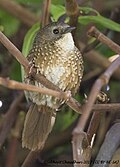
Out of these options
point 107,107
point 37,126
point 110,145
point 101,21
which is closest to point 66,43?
point 101,21

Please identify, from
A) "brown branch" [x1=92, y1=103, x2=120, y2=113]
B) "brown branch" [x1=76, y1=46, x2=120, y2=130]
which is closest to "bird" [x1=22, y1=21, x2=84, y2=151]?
"brown branch" [x1=92, y1=103, x2=120, y2=113]

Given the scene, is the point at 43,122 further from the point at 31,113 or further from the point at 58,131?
the point at 58,131

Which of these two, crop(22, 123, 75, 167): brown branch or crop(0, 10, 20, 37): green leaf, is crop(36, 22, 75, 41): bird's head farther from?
crop(22, 123, 75, 167): brown branch

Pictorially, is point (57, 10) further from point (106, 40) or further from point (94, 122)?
point (106, 40)

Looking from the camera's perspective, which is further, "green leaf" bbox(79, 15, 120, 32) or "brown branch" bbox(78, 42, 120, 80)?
"brown branch" bbox(78, 42, 120, 80)

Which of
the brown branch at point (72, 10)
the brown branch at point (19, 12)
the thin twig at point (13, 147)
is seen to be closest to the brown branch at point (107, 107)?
the brown branch at point (72, 10)
